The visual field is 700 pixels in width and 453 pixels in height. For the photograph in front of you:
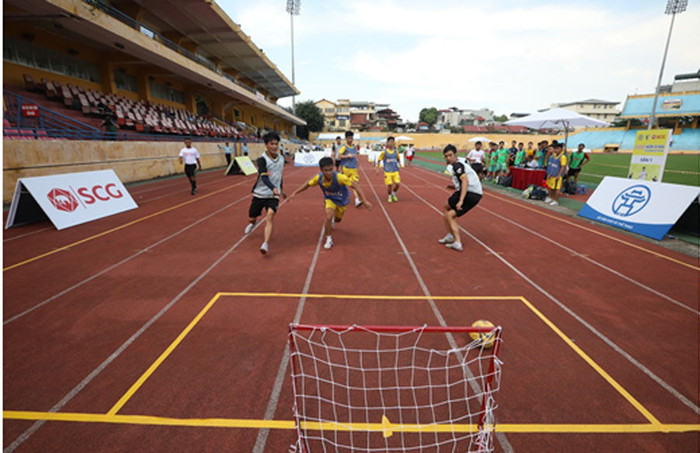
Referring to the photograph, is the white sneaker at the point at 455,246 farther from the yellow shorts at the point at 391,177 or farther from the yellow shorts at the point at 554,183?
the yellow shorts at the point at 554,183

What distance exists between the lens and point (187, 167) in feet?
37.0

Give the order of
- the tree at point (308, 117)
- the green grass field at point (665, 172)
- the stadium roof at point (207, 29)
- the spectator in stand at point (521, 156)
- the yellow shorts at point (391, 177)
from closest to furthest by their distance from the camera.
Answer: the yellow shorts at point (391, 177) < the spectator in stand at point (521, 156) < the green grass field at point (665, 172) < the stadium roof at point (207, 29) < the tree at point (308, 117)

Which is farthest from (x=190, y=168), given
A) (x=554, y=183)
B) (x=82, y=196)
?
(x=554, y=183)

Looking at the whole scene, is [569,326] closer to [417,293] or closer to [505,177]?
[417,293]

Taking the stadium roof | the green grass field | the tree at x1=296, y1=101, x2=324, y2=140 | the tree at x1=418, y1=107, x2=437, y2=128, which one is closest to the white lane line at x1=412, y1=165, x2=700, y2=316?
the green grass field

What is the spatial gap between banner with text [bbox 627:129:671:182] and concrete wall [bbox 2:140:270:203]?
18.7 m

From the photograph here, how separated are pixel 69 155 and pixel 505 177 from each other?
1815 cm

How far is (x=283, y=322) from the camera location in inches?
156

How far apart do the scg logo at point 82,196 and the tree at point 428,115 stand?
10229 cm

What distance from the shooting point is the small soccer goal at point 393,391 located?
2535mm

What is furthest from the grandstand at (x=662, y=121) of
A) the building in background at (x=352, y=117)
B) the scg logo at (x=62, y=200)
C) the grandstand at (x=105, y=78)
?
the scg logo at (x=62, y=200)

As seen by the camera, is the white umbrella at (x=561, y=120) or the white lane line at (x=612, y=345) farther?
the white umbrella at (x=561, y=120)

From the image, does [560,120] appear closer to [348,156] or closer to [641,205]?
[641,205]

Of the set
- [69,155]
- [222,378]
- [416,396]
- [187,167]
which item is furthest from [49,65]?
[416,396]
